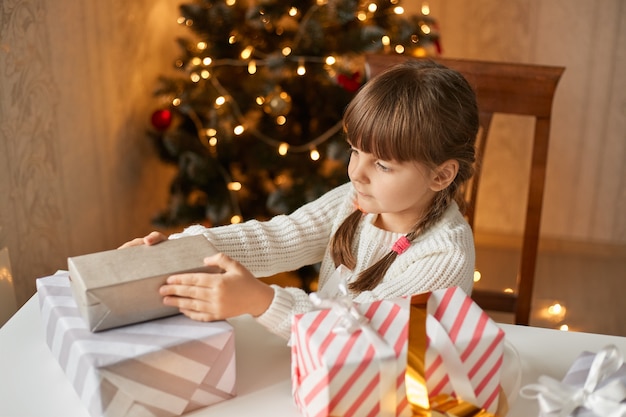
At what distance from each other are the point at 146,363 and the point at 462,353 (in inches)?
14.4

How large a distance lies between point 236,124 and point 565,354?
1.49 meters

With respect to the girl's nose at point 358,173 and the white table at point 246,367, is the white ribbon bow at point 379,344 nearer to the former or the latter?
the white table at point 246,367

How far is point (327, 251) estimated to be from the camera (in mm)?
1357

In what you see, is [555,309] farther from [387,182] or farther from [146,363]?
[146,363]

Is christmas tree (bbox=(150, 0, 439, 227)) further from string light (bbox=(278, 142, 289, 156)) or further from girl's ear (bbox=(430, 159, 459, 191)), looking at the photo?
girl's ear (bbox=(430, 159, 459, 191))

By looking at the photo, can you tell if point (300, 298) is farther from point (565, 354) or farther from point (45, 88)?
point (45, 88)

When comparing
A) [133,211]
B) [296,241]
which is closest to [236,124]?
[133,211]

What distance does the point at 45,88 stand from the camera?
1.87 meters

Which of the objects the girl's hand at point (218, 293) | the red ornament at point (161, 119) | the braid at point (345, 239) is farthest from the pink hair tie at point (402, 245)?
the red ornament at point (161, 119)

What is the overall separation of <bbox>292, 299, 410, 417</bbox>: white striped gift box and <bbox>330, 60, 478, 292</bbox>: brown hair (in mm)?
311

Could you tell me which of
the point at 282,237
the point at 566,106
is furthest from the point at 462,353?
the point at 566,106

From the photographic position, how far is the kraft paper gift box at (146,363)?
0.85 metres

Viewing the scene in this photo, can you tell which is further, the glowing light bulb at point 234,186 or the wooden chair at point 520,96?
the glowing light bulb at point 234,186

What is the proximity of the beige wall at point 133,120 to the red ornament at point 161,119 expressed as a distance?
0.29ft
